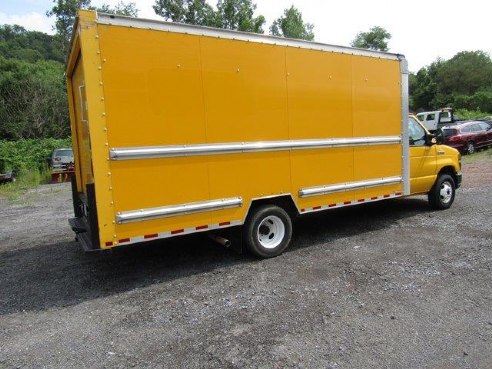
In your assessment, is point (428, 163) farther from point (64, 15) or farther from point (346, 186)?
point (64, 15)

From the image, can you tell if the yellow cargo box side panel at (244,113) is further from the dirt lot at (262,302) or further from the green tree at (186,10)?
the green tree at (186,10)

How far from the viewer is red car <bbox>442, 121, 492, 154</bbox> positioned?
768 inches

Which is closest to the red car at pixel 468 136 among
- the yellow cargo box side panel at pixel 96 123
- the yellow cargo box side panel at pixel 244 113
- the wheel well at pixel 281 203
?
the wheel well at pixel 281 203

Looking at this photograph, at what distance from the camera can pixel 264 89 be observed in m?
5.62

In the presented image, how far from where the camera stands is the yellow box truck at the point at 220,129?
4.62 meters

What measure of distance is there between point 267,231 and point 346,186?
1.53 m

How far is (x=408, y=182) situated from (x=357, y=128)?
5.55 feet

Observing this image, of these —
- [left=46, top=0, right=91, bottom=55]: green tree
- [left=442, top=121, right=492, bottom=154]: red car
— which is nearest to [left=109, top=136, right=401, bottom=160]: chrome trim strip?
[left=442, top=121, right=492, bottom=154]: red car

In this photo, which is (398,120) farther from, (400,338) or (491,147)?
(491,147)

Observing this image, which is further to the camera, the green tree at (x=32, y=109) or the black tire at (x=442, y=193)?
the green tree at (x=32, y=109)

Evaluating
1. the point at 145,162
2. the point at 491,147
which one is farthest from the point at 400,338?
the point at 491,147

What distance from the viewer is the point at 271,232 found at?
19.9 ft

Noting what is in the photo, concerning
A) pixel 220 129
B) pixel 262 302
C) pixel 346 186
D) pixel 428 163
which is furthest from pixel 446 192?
pixel 262 302

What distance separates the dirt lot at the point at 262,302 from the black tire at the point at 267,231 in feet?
0.70
